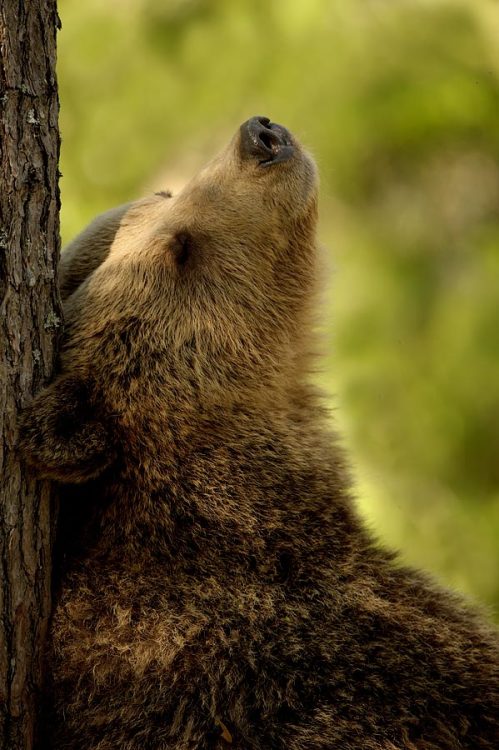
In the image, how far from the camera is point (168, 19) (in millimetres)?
7633

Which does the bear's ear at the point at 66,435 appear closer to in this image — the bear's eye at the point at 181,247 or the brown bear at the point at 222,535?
the brown bear at the point at 222,535

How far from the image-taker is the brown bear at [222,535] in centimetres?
303

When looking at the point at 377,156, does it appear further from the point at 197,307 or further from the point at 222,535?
the point at 222,535

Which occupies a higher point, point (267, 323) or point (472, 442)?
point (267, 323)

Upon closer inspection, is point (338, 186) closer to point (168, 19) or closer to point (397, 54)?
point (397, 54)

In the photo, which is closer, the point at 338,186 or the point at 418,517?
the point at 418,517

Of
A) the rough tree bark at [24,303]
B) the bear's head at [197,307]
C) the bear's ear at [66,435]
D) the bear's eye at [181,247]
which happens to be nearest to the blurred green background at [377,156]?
the bear's head at [197,307]

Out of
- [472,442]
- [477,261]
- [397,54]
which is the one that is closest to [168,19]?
[397,54]

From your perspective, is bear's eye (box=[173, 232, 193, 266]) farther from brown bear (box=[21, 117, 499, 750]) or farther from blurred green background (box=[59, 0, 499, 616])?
blurred green background (box=[59, 0, 499, 616])

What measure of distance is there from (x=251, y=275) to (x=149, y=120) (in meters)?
4.40

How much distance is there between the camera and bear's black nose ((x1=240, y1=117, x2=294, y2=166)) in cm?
326

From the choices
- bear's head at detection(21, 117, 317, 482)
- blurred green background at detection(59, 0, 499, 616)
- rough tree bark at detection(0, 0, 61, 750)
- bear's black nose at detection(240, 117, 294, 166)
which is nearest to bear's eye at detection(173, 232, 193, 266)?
bear's head at detection(21, 117, 317, 482)

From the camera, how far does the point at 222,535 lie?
3.20m

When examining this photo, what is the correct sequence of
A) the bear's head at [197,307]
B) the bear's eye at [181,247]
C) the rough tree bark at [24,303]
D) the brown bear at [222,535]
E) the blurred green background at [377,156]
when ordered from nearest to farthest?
the rough tree bark at [24,303]
the brown bear at [222,535]
the bear's head at [197,307]
the bear's eye at [181,247]
the blurred green background at [377,156]
